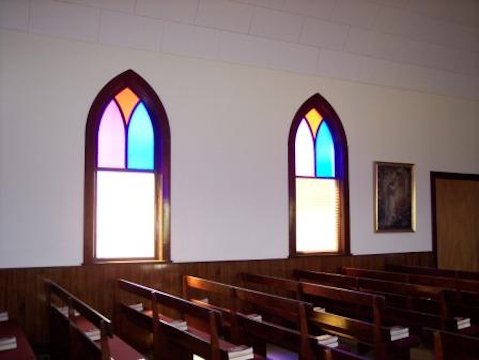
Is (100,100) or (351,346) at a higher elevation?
(100,100)

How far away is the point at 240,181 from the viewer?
564 centimetres

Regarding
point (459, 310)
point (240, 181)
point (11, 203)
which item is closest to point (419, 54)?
point (240, 181)

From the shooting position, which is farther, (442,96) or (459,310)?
(442,96)

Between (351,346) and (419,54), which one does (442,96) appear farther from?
(351,346)

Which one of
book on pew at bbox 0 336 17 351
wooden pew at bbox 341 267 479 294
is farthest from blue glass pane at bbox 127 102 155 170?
wooden pew at bbox 341 267 479 294

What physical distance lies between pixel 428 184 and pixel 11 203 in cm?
525

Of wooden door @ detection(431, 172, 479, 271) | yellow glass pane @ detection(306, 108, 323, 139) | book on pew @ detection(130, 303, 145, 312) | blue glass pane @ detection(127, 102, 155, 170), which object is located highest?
yellow glass pane @ detection(306, 108, 323, 139)


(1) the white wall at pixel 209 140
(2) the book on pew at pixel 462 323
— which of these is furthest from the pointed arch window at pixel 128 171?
(2) the book on pew at pixel 462 323

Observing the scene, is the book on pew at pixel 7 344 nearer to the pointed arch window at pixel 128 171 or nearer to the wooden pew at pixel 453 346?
the pointed arch window at pixel 128 171

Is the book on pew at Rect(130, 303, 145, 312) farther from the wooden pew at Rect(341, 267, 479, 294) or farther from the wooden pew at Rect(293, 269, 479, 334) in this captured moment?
the wooden pew at Rect(341, 267, 479, 294)

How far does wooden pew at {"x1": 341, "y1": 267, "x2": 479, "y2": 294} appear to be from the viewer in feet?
15.2

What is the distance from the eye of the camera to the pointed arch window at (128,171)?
5016mm

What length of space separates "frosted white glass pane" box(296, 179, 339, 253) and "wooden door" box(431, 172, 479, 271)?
5.41 ft

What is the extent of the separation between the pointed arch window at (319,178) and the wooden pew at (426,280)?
0.55 m
